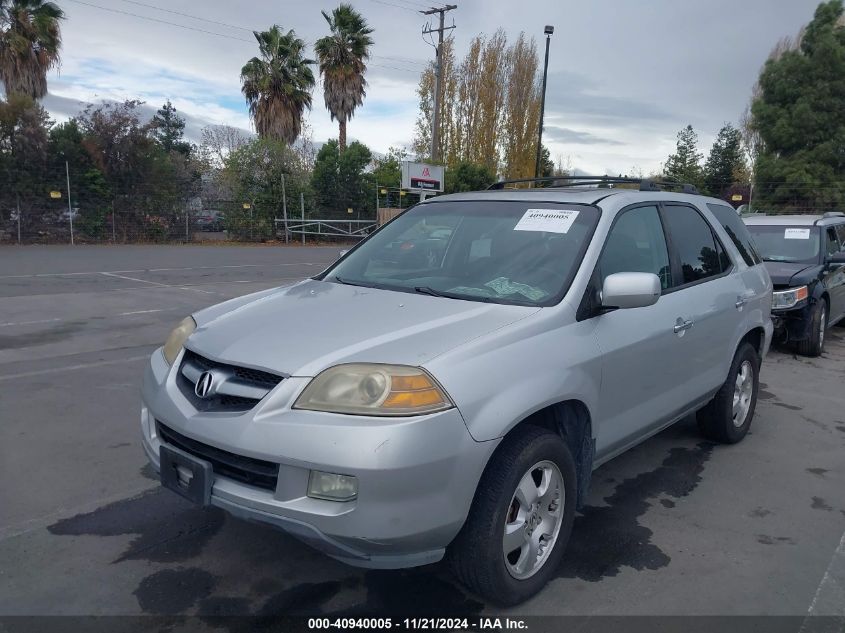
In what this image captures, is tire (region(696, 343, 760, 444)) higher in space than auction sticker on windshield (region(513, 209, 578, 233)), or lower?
lower

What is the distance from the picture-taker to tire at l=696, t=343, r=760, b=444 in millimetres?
4957

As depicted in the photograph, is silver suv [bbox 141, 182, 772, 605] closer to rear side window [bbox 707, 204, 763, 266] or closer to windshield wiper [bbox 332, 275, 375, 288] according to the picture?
windshield wiper [bbox 332, 275, 375, 288]

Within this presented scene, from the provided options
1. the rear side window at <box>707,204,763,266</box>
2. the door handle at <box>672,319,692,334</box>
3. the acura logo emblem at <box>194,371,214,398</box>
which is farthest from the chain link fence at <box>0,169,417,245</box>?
the door handle at <box>672,319,692,334</box>

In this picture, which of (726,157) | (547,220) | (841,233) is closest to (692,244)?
(547,220)

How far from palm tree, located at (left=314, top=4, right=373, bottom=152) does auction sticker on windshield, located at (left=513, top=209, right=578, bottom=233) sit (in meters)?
34.0

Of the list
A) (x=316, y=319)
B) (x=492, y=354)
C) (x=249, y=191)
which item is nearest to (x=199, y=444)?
(x=316, y=319)

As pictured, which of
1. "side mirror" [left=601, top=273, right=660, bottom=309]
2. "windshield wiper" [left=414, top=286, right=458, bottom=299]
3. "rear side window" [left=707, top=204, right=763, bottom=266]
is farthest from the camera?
"rear side window" [left=707, top=204, right=763, bottom=266]

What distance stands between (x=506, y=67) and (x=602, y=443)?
40.1m

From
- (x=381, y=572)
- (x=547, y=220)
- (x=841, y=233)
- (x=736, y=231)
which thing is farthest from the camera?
(x=841, y=233)

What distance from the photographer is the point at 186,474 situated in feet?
9.46

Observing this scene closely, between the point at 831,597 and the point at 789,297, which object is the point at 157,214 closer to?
the point at 789,297

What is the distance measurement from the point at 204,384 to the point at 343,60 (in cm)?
3665

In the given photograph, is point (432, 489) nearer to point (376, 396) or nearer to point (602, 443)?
point (376, 396)

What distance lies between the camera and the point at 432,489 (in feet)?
8.36
